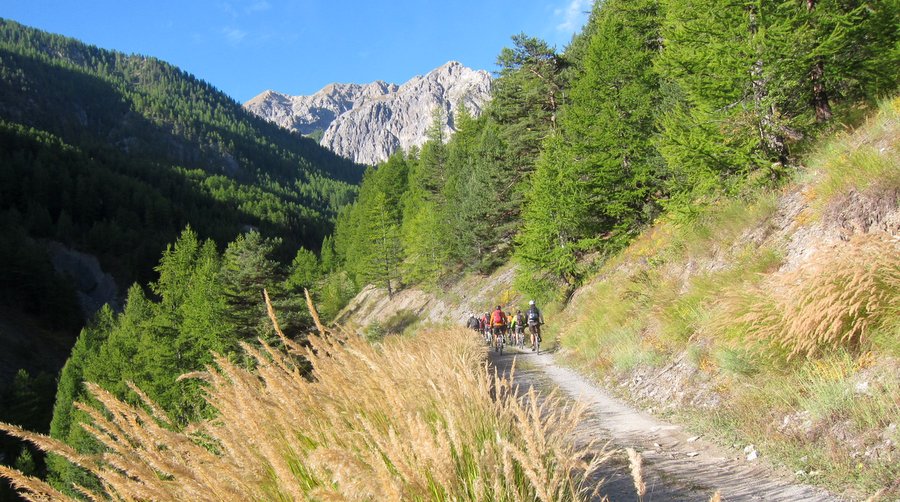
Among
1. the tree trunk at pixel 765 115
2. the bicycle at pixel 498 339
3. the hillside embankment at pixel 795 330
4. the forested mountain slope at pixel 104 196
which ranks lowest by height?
the bicycle at pixel 498 339

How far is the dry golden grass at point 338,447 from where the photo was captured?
188cm

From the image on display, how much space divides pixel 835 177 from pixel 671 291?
3.60 meters

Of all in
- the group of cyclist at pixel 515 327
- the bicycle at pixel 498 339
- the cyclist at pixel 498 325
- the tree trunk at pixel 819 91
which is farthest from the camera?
the cyclist at pixel 498 325

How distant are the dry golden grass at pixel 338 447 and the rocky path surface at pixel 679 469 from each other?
27.5 inches

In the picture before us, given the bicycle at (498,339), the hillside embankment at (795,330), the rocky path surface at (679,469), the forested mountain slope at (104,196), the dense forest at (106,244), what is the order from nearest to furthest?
the rocky path surface at (679,469), the hillside embankment at (795,330), the bicycle at (498,339), the dense forest at (106,244), the forested mountain slope at (104,196)

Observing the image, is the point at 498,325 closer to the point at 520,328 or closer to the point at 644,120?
the point at 520,328

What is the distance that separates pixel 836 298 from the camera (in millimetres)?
4586

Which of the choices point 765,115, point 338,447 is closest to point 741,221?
point 765,115

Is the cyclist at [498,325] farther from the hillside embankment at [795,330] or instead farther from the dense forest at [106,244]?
the dense forest at [106,244]

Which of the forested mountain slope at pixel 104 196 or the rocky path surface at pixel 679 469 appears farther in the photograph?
the forested mountain slope at pixel 104 196

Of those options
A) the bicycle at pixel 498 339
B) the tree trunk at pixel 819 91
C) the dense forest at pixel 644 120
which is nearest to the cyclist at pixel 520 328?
the bicycle at pixel 498 339

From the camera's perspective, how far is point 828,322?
183 inches

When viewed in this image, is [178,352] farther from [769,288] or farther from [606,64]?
[769,288]

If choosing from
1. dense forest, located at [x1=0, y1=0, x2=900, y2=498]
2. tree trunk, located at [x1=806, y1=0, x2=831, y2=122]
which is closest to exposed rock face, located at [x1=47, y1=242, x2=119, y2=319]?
dense forest, located at [x1=0, y1=0, x2=900, y2=498]
